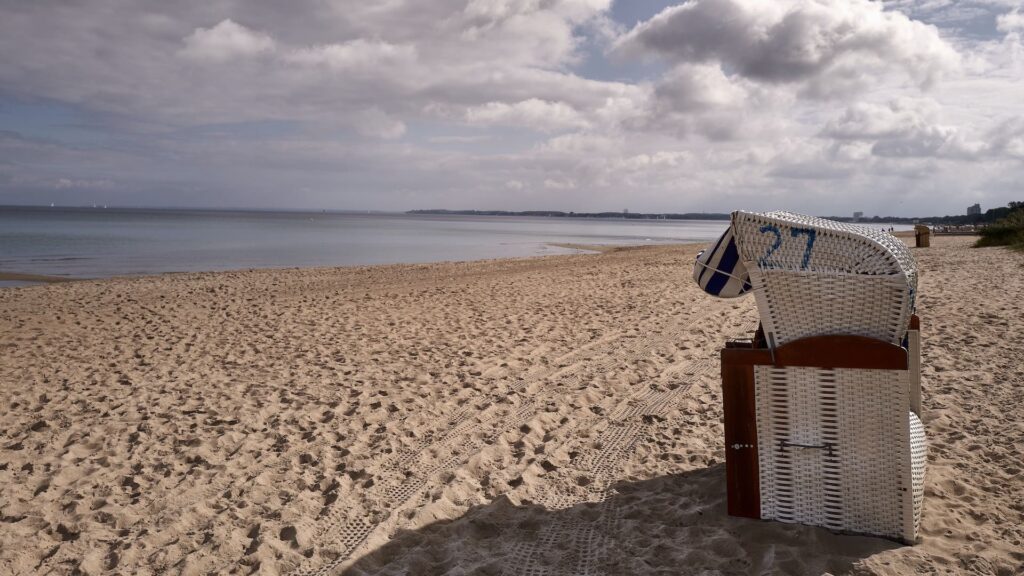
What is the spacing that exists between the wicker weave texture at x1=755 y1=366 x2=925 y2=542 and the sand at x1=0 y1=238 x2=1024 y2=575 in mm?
143

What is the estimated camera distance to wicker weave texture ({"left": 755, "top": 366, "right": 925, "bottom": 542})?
2979 mm

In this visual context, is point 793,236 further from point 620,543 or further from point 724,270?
point 620,543

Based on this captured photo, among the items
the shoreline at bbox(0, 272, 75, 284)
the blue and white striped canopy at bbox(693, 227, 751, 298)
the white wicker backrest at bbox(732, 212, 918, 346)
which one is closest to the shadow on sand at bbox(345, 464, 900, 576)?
the white wicker backrest at bbox(732, 212, 918, 346)

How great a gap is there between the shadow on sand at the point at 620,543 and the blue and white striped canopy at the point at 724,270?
1243 millimetres

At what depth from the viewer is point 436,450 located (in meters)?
4.60

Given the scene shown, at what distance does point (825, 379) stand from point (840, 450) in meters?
0.38

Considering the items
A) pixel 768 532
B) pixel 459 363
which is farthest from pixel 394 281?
pixel 768 532

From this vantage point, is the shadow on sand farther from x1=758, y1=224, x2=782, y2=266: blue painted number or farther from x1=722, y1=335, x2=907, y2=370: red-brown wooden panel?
x1=758, y1=224, x2=782, y2=266: blue painted number

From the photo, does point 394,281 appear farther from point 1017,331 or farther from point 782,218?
point 782,218

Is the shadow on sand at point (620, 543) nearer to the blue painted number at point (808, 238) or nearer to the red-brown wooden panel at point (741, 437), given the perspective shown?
the red-brown wooden panel at point (741, 437)

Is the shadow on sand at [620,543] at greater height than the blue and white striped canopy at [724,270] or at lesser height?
lesser

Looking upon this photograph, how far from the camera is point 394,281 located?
1669cm

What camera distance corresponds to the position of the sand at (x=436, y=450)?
3170 mm

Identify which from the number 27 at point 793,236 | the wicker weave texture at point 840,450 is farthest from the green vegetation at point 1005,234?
the number 27 at point 793,236
